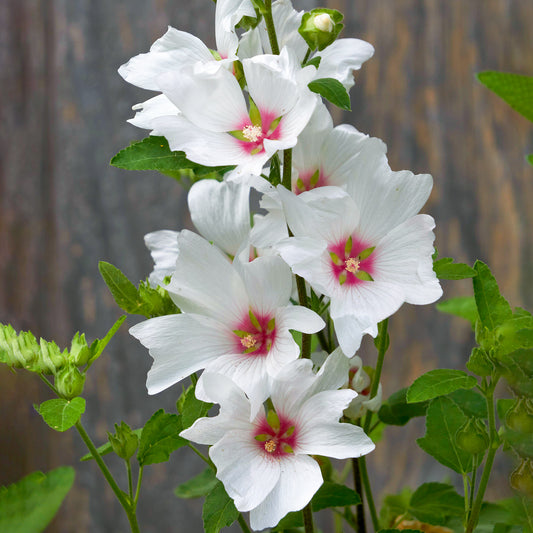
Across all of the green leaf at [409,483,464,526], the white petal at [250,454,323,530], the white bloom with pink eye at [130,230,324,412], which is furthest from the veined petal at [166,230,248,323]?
the green leaf at [409,483,464,526]

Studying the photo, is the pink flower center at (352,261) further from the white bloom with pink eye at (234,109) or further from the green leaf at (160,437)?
the green leaf at (160,437)

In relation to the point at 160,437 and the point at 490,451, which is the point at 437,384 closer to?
the point at 490,451

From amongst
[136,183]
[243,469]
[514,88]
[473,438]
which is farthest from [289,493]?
[136,183]

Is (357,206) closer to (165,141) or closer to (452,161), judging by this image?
(165,141)

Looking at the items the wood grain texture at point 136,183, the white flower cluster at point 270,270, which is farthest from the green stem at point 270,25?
the wood grain texture at point 136,183

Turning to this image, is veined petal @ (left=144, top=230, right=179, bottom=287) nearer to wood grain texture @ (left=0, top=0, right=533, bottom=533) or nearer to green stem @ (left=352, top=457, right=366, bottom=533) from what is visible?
green stem @ (left=352, top=457, right=366, bottom=533)

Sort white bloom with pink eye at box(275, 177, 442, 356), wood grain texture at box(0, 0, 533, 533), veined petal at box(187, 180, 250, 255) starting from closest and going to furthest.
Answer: white bloom with pink eye at box(275, 177, 442, 356)
veined petal at box(187, 180, 250, 255)
wood grain texture at box(0, 0, 533, 533)
